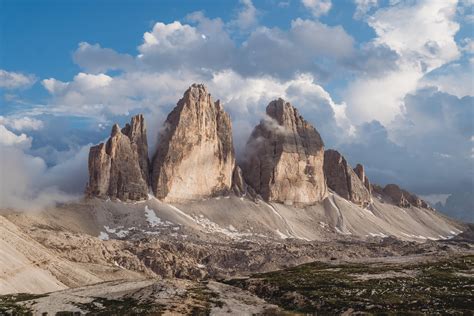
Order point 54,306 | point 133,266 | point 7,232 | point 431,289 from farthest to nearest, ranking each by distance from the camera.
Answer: point 133,266
point 7,232
point 431,289
point 54,306

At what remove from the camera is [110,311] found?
57438 mm

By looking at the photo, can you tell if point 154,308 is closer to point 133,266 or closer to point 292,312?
point 292,312

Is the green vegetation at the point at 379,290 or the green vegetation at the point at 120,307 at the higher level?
the green vegetation at the point at 379,290

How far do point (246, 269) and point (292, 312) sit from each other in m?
130

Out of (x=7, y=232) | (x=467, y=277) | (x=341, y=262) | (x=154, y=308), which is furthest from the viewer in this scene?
(x=7, y=232)

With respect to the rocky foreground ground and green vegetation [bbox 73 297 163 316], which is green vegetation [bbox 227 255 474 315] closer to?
the rocky foreground ground

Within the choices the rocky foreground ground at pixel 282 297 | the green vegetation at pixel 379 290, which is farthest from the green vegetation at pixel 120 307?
the green vegetation at pixel 379 290

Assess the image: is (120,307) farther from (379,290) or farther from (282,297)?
(379,290)

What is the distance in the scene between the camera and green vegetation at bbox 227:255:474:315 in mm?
57344

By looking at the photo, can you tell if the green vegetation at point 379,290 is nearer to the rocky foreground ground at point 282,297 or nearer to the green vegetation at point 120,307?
the rocky foreground ground at point 282,297

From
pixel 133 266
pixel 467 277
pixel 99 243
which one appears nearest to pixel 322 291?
pixel 467 277

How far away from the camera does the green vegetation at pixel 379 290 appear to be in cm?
5734

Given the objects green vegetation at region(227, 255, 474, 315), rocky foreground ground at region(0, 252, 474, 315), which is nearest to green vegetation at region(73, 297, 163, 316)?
rocky foreground ground at region(0, 252, 474, 315)

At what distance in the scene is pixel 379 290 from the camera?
66312 mm
